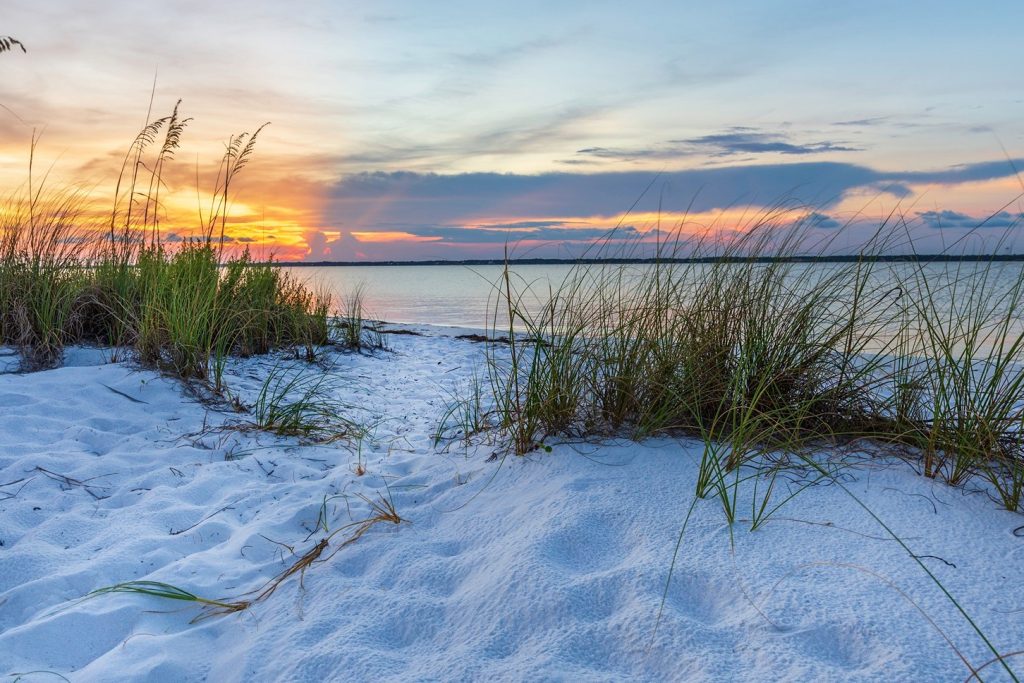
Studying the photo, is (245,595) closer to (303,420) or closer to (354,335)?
(303,420)

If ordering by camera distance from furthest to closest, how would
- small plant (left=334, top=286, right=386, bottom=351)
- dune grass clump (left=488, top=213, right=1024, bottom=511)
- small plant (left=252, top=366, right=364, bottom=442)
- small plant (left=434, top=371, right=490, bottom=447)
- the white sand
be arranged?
1. small plant (left=334, top=286, right=386, bottom=351)
2. small plant (left=252, top=366, right=364, bottom=442)
3. small plant (left=434, top=371, right=490, bottom=447)
4. dune grass clump (left=488, top=213, right=1024, bottom=511)
5. the white sand

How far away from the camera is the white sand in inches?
59.5

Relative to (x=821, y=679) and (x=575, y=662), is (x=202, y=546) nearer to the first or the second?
(x=575, y=662)

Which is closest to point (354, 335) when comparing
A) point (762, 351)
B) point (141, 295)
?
point (141, 295)

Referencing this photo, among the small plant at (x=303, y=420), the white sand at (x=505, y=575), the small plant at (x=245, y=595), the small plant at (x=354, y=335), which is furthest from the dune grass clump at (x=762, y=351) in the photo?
the small plant at (x=354, y=335)

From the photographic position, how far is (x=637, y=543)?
1.95 metres

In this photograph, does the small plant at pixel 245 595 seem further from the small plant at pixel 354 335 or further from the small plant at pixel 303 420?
the small plant at pixel 354 335

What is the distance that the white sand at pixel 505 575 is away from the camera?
151 centimetres

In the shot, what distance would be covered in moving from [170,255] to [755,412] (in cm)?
567

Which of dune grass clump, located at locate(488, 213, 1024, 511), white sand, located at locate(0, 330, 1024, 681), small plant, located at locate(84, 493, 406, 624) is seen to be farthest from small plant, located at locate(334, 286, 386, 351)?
small plant, located at locate(84, 493, 406, 624)

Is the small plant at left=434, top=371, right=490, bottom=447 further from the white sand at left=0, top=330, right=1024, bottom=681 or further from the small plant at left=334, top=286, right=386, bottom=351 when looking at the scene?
the small plant at left=334, top=286, right=386, bottom=351

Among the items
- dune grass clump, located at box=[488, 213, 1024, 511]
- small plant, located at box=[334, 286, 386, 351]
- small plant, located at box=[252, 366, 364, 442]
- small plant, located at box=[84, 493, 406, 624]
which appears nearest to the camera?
small plant, located at box=[84, 493, 406, 624]

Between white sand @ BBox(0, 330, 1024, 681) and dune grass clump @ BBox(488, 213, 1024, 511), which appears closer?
white sand @ BBox(0, 330, 1024, 681)

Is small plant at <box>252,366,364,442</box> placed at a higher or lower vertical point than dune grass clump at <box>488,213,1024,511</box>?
lower
